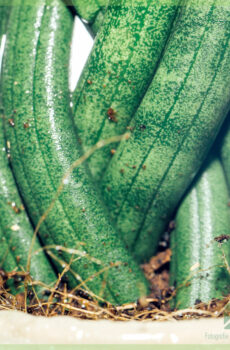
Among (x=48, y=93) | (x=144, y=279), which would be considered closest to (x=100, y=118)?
(x=48, y=93)

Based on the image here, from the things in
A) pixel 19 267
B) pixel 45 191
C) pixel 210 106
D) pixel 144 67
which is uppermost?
pixel 144 67

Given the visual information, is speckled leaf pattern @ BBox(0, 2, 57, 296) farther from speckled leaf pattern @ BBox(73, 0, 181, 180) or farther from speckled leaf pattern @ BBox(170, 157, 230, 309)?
speckled leaf pattern @ BBox(170, 157, 230, 309)

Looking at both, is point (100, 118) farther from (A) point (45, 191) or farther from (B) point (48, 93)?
(A) point (45, 191)

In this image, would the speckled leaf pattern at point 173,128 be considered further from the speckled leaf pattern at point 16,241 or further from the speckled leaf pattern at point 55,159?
the speckled leaf pattern at point 16,241

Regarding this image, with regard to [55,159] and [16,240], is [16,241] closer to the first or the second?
[16,240]

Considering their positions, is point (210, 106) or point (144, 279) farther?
point (144, 279)

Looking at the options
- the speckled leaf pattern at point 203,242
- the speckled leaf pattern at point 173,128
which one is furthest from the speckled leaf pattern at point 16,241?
the speckled leaf pattern at point 203,242
